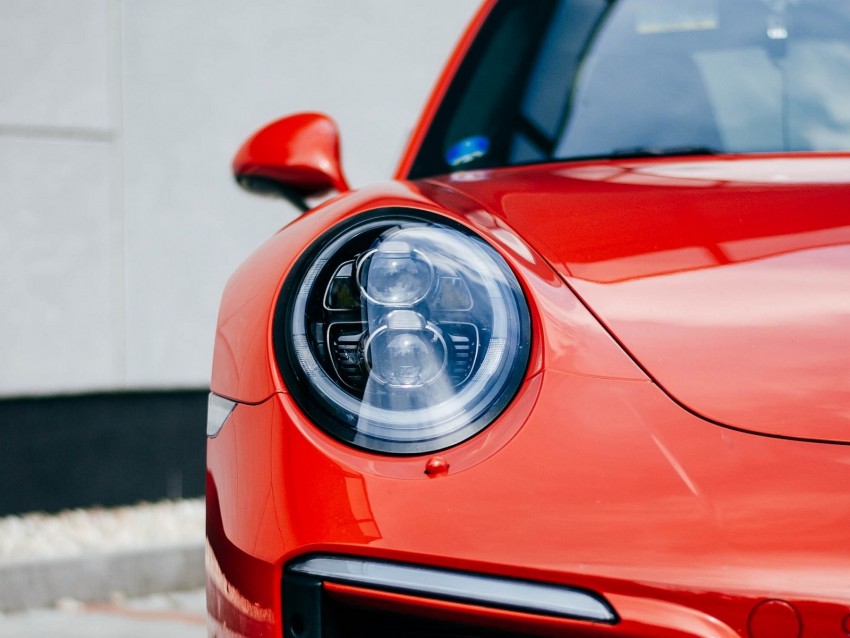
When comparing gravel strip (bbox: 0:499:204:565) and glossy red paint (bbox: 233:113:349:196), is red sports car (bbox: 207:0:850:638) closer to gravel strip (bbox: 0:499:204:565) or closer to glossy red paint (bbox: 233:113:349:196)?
glossy red paint (bbox: 233:113:349:196)

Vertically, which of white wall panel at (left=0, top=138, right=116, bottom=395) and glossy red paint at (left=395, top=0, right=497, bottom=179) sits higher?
glossy red paint at (left=395, top=0, right=497, bottom=179)

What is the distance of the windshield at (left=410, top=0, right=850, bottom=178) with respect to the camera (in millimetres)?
1605

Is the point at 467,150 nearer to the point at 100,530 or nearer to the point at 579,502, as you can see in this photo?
the point at 579,502

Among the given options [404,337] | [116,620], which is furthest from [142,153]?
[404,337]

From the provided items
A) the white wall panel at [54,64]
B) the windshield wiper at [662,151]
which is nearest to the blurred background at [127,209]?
the white wall panel at [54,64]

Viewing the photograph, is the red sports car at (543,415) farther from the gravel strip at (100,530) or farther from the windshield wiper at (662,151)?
the gravel strip at (100,530)

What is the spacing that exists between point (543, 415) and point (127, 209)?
3.24m

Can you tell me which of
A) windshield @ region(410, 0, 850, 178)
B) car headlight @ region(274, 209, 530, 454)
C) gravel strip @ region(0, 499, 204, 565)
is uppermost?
windshield @ region(410, 0, 850, 178)

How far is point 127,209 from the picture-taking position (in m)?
3.80

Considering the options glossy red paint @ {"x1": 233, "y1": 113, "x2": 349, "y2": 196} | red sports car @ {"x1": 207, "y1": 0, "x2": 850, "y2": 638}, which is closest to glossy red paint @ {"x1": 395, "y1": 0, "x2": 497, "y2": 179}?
glossy red paint @ {"x1": 233, "y1": 113, "x2": 349, "y2": 196}

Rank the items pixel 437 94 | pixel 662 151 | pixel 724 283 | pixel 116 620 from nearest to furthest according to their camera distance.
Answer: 1. pixel 724 283
2. pixel 662 151
3. pixel 437 94
4. pixel 116 620

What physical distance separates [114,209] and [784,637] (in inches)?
136

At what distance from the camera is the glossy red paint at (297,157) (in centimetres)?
174

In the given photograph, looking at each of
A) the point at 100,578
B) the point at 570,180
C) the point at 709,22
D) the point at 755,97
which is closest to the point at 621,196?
the point at 570,180
